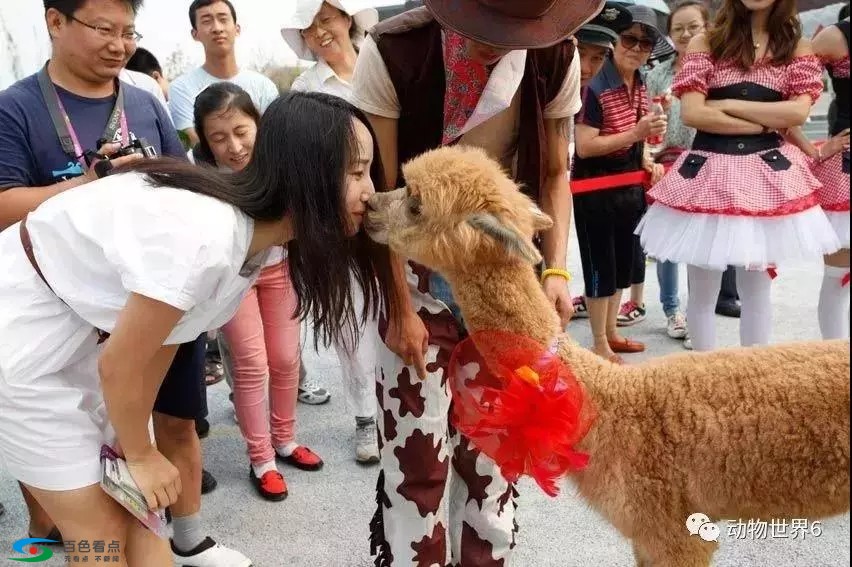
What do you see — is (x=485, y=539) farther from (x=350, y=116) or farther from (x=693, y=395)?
(x=350, y=116)

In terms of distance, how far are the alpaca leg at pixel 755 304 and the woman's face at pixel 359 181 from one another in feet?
6.74

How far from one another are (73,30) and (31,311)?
0.97m

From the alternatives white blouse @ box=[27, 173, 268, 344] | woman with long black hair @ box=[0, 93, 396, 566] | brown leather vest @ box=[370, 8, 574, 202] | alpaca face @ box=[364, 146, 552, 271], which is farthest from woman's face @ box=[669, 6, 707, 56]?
white blouse @ box=[27, 173, 268, 344]

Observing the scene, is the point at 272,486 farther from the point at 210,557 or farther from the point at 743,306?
the point at 743,306

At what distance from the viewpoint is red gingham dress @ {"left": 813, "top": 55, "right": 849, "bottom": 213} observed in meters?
2.93

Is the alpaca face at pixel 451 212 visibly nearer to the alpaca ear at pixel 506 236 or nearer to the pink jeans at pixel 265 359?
the alpaca ear at pixel 506 236

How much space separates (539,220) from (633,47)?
2236 millimetres

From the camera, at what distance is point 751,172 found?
2756 millimetres

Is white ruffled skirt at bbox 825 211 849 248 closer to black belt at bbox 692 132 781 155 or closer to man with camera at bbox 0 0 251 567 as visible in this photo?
black belt at bbox 692 132 781 155

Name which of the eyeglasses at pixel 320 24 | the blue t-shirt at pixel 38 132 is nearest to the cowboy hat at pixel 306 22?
the eyeglasses at pixel 320 24

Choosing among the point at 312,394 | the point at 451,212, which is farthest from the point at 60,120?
the point at 312,394

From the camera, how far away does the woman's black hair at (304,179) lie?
145 centimetres

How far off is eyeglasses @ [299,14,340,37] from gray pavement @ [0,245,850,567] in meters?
1.61

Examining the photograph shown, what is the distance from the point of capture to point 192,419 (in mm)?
2047
